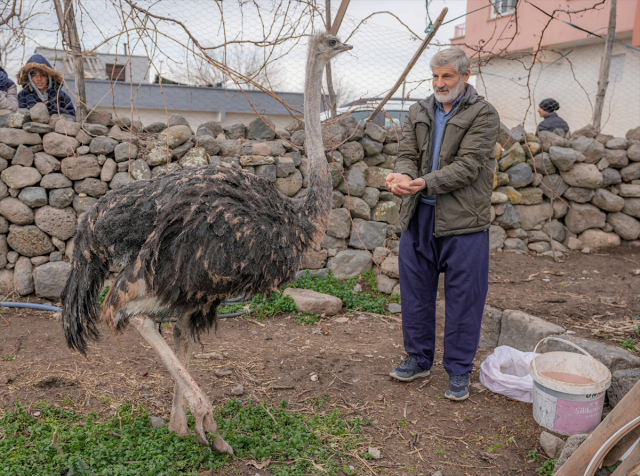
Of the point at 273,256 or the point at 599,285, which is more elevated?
the point at 273,256

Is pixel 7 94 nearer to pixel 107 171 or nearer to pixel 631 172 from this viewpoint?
pixel 107 171

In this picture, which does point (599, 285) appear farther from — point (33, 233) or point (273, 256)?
point (33, 233)

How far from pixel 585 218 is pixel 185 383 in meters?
5.53

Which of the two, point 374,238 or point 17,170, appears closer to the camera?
point 17,170

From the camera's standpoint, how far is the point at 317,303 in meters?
4.94

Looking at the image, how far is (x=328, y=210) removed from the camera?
9.66 feet

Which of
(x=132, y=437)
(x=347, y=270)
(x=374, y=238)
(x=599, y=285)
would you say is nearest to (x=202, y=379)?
(x=132, y=437)

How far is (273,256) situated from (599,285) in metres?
3.99

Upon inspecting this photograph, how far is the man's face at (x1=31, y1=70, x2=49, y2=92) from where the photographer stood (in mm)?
5332

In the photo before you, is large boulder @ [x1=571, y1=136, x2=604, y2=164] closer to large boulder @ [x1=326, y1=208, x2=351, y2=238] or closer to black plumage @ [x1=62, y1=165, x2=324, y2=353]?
large boulder @ [x1=326, y1=208, x2=351, y2=238]

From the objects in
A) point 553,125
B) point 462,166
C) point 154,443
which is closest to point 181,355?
point 154,443

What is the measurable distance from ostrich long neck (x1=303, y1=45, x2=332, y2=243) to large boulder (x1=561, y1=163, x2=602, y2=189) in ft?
14.5

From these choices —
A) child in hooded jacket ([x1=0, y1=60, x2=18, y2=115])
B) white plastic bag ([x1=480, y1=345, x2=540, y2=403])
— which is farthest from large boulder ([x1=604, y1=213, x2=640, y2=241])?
child in hooded jacket ([x1=0, y1=60, x2=18, y2=115])

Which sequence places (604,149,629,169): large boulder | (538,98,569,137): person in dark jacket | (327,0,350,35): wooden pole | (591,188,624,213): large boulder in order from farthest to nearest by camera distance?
(538,98,569,137): person in dark jacket
(604,149,629,169): large boulder
(591,188,624,213): large boulder
(327,0,350,35): wooden pole
